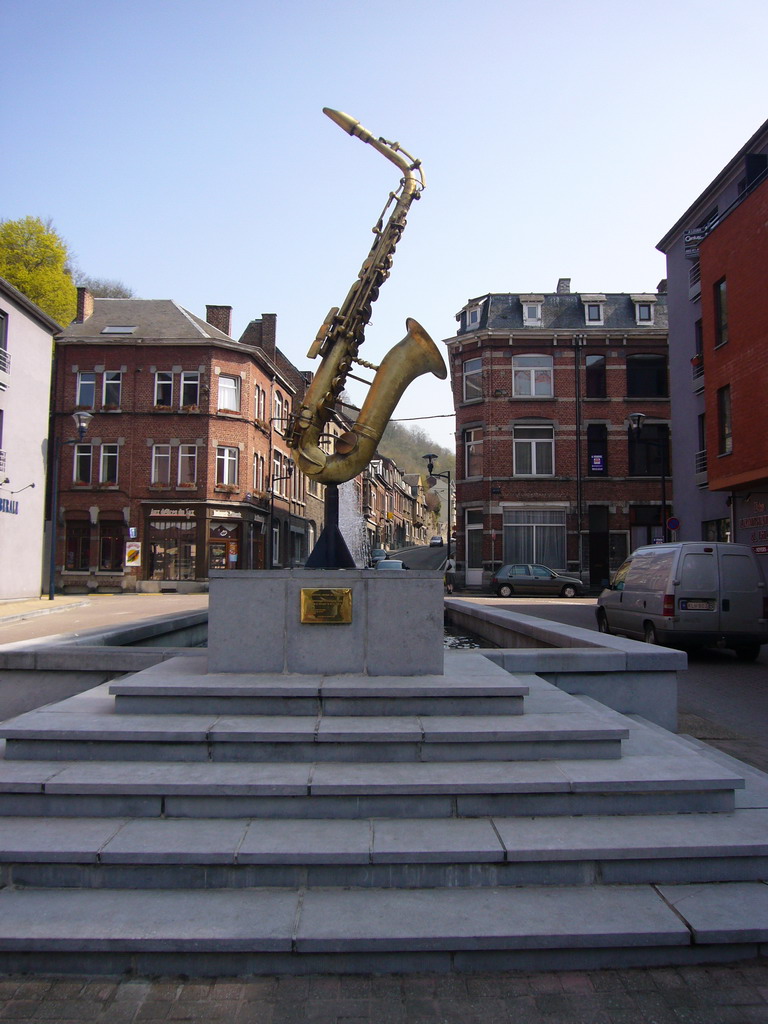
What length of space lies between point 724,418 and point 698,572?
38.6 ft

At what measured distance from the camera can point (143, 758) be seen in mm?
4617

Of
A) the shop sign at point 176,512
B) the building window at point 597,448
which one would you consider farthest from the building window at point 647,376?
the shop sign at point 176,512

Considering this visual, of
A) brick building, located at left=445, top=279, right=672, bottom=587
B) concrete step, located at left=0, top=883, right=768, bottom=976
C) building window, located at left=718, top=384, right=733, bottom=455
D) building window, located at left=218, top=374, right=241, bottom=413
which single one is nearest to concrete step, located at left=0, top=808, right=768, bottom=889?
concrete step, located at left=0, top=883, right=768, bottom=976

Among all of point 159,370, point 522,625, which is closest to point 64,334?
point 159,370

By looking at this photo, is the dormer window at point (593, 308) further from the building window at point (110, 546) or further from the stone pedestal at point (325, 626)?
the stone pedestal at point (325, 626)

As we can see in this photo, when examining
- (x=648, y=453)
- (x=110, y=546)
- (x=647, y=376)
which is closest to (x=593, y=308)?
(x=647, y=376)

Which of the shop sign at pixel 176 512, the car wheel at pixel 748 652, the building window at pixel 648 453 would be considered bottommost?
the car wheel at pixel 748 652

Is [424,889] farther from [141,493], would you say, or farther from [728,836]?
[141,493]

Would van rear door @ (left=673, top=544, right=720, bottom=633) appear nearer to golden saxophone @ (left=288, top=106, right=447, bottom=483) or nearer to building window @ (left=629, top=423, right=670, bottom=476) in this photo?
golden saxophone @ (left=288, top=106, right=447, bottom=483)

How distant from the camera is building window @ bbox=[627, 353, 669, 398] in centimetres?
3781

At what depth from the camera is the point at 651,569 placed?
13.3 meters

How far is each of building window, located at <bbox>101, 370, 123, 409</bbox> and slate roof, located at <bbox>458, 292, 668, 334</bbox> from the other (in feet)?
62.4

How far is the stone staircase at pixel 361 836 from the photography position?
3.32 meters

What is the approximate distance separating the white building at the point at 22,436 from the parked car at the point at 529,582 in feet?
65.2
